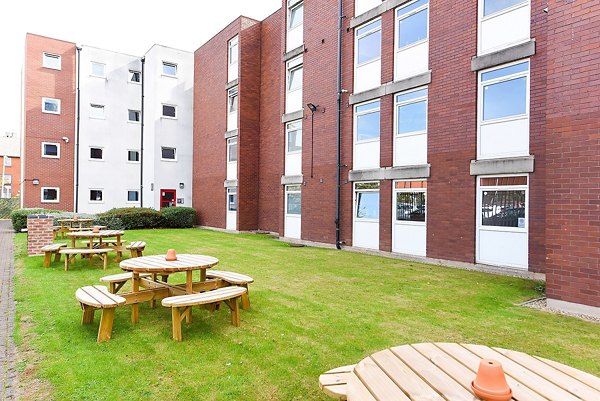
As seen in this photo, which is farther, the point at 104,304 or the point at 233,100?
the point at 233,100

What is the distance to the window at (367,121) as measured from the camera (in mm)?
12609

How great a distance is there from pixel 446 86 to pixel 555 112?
4678mm

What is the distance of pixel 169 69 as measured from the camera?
24.7 m

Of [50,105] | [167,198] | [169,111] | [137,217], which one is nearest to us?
[137,217]

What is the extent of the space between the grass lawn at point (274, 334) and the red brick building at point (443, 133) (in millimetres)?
1551

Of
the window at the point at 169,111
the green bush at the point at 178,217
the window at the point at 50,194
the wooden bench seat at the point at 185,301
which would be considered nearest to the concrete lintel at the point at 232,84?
the window at the point at 169,111

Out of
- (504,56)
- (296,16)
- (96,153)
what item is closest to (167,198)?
(96,153)

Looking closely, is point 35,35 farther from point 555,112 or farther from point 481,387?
point 481,387

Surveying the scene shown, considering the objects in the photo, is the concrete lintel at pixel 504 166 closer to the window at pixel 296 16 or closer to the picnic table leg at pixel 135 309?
the picnic table leg at pixel 135 309

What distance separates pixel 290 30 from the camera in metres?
16.7

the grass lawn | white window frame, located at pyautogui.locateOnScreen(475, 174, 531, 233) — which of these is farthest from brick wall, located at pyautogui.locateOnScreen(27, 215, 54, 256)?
white window frame, located at pyautogui.locateOnScreen(475, 174, 531, 233)

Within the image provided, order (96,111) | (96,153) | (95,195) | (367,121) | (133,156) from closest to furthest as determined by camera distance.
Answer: (367,121), (95,195), (96,153), (96,111), (133,156)

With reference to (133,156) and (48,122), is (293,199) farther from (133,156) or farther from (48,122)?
(48,122)

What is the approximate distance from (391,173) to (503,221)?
364 centimetres
